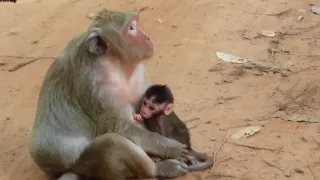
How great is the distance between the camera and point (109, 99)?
504cm

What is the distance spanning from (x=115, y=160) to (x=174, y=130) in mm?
628

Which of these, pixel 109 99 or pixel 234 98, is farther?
pixel 234 98

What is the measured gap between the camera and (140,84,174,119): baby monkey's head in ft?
17.2

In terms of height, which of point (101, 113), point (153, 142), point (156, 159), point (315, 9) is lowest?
point (315, 9)

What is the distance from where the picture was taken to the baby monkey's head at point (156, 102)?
523 centimetres

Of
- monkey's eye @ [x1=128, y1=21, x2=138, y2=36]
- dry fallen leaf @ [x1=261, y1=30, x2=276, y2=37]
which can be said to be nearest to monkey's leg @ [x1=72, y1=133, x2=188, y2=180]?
monkey's eye @ [x1=128, y1=21, x2=138, y2=36]

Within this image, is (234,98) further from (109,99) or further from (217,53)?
(109,99)

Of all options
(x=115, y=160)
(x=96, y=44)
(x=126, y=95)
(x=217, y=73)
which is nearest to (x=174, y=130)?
(x=126, y=95)

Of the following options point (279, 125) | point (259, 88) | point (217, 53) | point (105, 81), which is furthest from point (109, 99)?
point (217, 53)

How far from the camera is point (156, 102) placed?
5230 mm

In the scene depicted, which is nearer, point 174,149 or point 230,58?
point 174,149

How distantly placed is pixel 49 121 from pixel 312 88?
9.04 ft

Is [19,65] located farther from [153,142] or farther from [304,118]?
[304,118]

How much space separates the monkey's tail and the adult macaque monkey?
114mm
